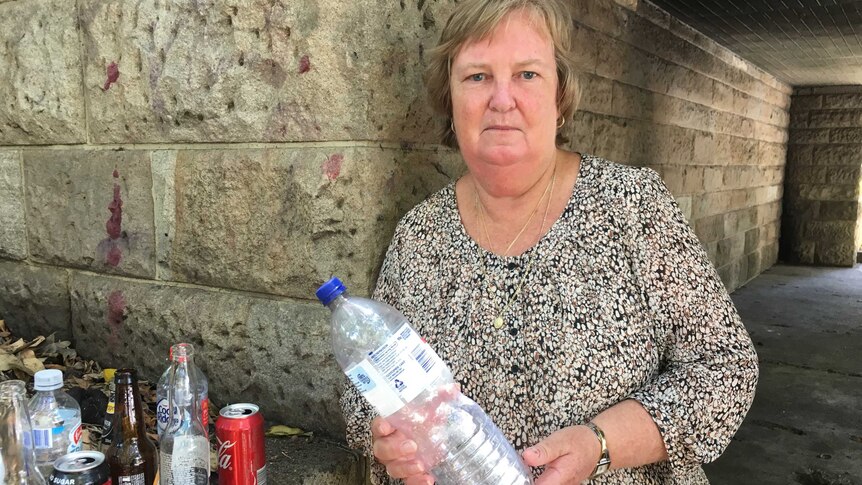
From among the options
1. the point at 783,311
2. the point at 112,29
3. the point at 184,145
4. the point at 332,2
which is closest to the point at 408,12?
the point at 332,2

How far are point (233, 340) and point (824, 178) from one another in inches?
420

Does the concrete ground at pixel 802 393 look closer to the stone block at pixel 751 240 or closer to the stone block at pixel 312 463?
the stone block at pixel 751 240

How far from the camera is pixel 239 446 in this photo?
1.61 m

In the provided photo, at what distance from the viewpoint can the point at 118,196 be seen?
2441 millimetres

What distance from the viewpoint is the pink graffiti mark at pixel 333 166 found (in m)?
1.95

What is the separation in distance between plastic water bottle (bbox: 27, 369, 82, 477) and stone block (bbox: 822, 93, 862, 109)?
11.3m

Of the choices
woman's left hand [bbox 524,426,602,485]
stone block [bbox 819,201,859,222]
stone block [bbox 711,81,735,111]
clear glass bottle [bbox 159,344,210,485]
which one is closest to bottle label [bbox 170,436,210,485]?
clear glass bottle [bbox 159,344,210,485]

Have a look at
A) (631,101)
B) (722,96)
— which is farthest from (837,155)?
(631,101)

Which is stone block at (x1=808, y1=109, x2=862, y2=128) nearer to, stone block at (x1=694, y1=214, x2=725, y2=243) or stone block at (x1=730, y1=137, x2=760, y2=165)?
stone block at (x1=730, y1=137, x2=760, y2=165)

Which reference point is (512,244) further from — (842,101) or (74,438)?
(842,101)

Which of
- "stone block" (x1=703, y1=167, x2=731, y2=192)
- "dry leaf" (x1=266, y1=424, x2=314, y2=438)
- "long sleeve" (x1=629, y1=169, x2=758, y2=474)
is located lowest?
"dry leaf" (x1=266, y1=424, x2=314, y2=438)

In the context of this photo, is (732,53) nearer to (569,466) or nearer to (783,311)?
(783,311)

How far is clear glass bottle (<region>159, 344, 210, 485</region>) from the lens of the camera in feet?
5.11

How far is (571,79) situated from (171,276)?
4.98 ft
